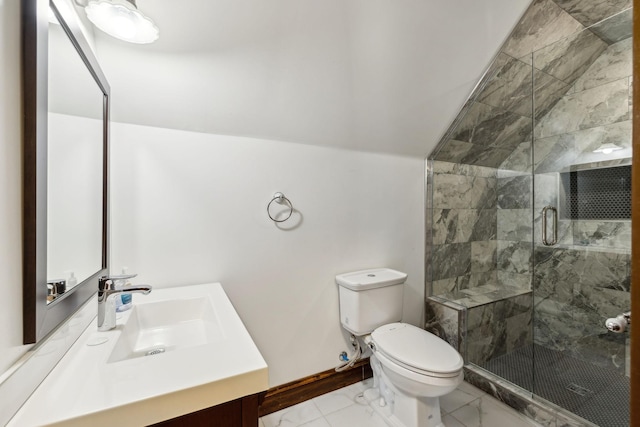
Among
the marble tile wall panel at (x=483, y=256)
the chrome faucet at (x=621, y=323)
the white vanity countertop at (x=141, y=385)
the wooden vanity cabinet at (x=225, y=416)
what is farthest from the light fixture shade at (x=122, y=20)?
the marble tile wall panel at (x=483, y=256)

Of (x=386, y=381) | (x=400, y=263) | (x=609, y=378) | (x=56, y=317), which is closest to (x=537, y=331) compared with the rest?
(x=609, y=378)

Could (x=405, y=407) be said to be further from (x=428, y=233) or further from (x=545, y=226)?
(x=545, y=226)

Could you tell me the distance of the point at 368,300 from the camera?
5.89 feet

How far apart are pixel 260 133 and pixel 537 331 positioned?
2.76 metres

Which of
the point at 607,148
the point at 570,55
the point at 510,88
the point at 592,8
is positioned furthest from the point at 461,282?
the point at 592,8

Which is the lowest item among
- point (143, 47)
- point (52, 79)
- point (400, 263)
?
point (400, 263)

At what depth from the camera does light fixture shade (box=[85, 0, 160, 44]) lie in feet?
2.95

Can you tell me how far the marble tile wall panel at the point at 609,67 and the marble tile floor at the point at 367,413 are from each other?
2474mm

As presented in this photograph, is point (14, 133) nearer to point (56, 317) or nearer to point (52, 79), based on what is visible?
point (52, 79)

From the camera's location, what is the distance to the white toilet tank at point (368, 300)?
178cm

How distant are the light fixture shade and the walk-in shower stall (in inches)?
79.6

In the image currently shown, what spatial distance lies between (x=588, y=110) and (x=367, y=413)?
2.78m

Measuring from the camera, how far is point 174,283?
1450 mm

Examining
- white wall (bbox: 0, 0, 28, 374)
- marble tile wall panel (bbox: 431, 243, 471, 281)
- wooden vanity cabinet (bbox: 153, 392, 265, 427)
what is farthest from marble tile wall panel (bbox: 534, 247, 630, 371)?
white wall (bbox: 0, 0, 28, 374)
